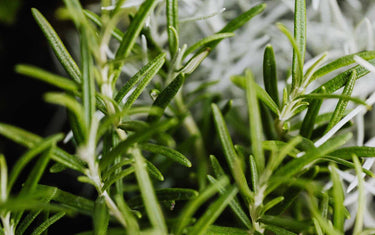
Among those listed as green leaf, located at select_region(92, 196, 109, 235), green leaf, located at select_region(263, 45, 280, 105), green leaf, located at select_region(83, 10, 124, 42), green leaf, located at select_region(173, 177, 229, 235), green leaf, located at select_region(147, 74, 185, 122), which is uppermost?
green leaf, located at select_region(83, 10, 124, 42)

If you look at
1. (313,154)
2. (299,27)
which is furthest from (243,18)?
(313,154)

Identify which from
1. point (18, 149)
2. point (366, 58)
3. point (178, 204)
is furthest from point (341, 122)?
point (18, 149)

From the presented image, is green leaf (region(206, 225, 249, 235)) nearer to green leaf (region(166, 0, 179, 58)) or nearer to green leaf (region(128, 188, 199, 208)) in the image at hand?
green leaf (region(128, 188, 199, 208))

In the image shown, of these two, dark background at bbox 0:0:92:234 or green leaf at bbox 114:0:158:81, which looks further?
Answer: dark background at bbox 0:0:92:234

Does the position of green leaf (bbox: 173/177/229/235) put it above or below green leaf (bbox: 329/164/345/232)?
above

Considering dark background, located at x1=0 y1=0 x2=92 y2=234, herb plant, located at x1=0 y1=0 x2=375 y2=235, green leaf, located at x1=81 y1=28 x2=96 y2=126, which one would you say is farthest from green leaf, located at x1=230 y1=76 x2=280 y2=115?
dark background, located at x1=0 y1=0 x2=92 y2=234

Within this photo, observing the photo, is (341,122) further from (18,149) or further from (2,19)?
(2,19)

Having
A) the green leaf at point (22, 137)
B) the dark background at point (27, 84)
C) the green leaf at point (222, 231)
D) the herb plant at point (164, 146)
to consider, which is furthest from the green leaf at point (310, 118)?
the dark background at point (27, 84)
